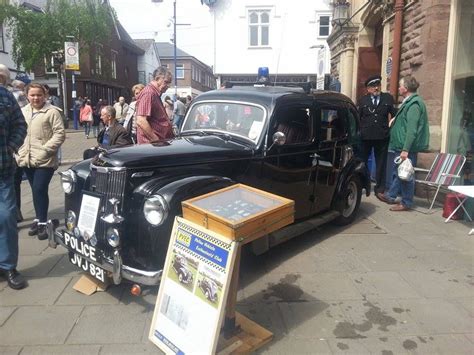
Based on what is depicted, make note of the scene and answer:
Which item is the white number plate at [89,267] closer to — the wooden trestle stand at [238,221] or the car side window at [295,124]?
the wooden trestle stand at [238,221]

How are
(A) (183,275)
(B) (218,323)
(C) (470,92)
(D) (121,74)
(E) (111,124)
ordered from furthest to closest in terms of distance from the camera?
(D) (121,74)
(C) (470,92)
(E) (111,124)
(A) (183,275)
(B) (218,323)

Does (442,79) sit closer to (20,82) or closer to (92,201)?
(92,201)

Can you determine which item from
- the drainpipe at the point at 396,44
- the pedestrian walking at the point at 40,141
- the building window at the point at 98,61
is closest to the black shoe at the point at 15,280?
the pedestrian walking at the point at 40,141

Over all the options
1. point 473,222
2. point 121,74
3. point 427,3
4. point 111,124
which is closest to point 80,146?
point 111,124

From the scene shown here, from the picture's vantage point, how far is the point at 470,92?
7094mm

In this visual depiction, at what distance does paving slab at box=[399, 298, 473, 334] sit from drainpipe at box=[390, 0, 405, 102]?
6060 millimetres

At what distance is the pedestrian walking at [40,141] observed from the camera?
487 cm

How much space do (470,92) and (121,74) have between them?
40.7 meters

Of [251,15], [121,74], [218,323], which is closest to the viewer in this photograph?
[218,323]

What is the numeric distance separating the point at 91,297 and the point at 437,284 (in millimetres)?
3285

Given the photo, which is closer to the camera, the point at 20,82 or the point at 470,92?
the point at 470,92

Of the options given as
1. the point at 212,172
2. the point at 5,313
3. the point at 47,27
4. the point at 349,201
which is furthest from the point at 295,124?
the point at 47,27

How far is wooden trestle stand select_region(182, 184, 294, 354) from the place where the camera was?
258 cm

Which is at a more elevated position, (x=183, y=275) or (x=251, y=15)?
(x=251, y=15)
